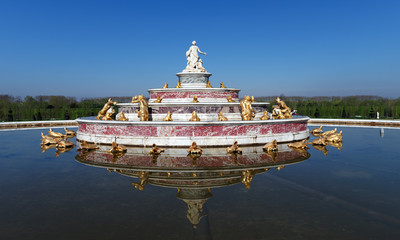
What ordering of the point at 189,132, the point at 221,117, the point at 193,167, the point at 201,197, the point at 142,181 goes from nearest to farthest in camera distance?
1. the point at 201,197
2. the point at 142,181
3. the point at 193,167
4. the point at 189,132
5. the point at 221,117

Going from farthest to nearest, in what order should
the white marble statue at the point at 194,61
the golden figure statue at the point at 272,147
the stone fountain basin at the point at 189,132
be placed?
the white marble statue at the point at 194,61, the stone fountain basin at the point at 189,132, the golden figure statue at the point at 272,147

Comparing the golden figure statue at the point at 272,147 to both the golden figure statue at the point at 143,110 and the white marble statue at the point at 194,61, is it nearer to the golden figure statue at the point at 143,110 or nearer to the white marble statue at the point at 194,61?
the golden figure statue at the point at 143,110

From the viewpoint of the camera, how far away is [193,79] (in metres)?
29.7

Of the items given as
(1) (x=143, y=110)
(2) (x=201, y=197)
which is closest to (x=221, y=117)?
(1) (x=143, y=110)

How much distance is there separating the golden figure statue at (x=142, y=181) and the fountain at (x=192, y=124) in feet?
21.5

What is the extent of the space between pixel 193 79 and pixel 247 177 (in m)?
19.2

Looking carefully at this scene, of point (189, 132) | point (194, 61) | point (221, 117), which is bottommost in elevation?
point (189, 132)

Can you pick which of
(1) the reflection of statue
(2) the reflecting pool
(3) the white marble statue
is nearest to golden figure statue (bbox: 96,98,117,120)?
(2) the reflecting pool

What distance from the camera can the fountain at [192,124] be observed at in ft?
61.6

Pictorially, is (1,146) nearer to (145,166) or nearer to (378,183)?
(145,166)

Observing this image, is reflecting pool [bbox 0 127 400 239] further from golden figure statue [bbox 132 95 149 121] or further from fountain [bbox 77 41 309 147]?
golden figure statue [bbox 132 95 149 121]

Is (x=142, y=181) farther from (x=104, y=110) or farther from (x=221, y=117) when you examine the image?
(x=104, y=110)

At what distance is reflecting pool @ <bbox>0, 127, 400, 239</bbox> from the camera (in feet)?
23.3

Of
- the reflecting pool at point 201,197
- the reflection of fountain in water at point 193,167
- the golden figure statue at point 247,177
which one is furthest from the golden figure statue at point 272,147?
the golden figure statue at point 247,177
